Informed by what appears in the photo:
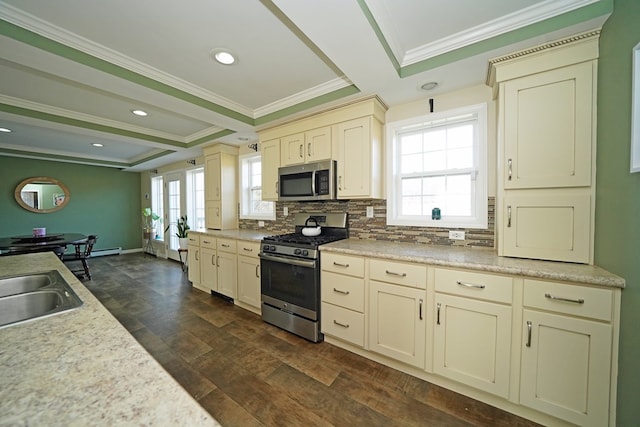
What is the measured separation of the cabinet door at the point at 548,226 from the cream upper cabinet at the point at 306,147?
1711mm

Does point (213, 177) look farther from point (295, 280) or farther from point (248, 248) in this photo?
point (295, 280)

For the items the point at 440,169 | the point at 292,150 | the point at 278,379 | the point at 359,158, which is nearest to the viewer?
the point at 278,379

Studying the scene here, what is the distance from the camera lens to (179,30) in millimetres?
1681

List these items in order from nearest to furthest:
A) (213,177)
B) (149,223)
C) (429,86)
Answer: (429,86) < (213,177) < (149,223)

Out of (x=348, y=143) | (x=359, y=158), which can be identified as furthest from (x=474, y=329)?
(x=348, y=143)

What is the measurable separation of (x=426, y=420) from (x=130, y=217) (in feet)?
26.8

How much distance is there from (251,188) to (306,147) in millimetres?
1667

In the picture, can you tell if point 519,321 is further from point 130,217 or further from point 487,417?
point 130,217

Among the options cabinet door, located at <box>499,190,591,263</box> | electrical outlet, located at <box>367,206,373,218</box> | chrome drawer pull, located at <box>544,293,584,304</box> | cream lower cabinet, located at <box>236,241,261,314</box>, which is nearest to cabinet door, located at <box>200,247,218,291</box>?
cream lower cabinet, located at <box>236,241,261,314</box>

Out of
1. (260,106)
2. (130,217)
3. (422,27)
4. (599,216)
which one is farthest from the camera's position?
(130,217)

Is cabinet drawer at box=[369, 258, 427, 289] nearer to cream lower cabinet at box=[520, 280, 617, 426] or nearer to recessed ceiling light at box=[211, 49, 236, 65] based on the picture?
cream lower cabinet at box=[520, 280, 617, 426]

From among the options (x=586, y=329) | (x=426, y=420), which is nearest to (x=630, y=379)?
(x=586, y=329)

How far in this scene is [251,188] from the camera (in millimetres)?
4066

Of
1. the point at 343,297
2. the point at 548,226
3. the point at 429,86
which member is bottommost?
the point at 343,297
